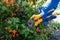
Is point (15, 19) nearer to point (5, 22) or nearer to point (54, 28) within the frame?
point (5, 22)

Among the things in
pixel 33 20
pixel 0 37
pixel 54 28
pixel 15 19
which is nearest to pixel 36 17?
pixel 33 20

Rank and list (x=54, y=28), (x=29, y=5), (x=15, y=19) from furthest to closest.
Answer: (x=54, y=28), (x=29, y=5), (x=15, y=19)

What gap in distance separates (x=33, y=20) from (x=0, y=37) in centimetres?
63

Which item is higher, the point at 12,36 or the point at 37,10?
the point at 37,10

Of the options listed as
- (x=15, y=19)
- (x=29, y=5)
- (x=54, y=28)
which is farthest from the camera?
(x=54, y=28)

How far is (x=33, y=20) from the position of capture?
12.3ft

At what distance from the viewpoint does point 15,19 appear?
362 cm

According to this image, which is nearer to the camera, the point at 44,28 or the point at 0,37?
the point at 0,37

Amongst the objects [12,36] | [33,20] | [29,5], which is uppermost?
[29,5]

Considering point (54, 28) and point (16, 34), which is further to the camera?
point (54, 28)

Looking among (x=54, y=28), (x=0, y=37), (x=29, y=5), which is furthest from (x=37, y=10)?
(x=54, y=28)

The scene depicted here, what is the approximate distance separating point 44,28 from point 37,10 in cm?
37

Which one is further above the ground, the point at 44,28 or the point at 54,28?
the point at 54,28

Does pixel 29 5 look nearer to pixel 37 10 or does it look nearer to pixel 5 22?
pixel 37 10
